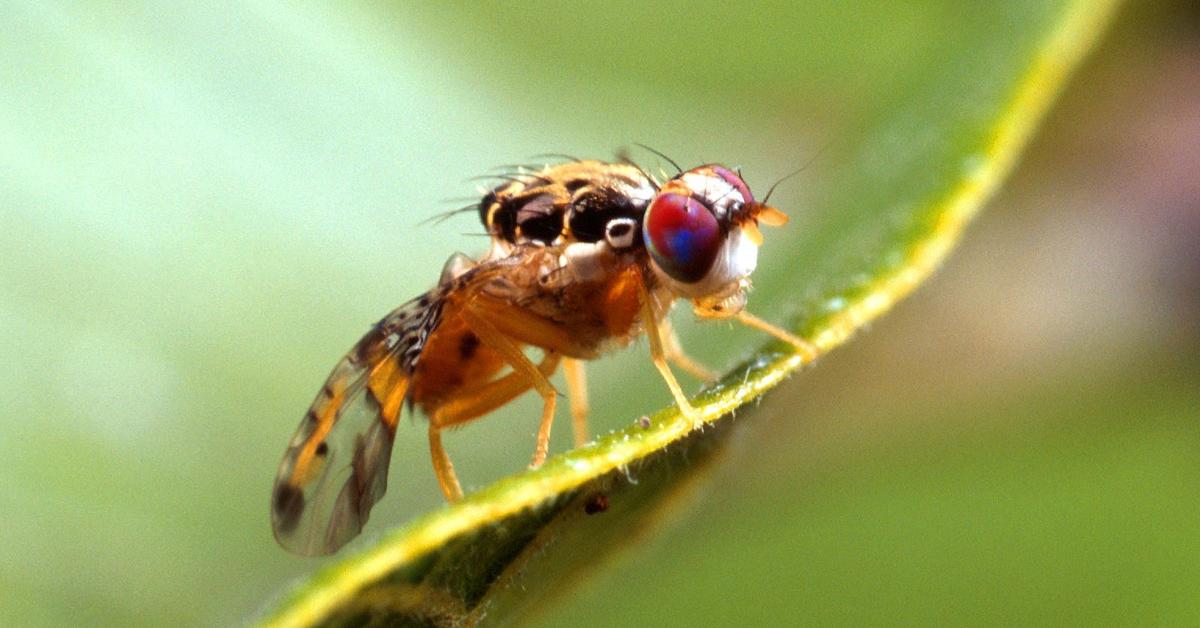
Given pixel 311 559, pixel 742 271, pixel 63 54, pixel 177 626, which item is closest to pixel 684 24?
pixel 742 271

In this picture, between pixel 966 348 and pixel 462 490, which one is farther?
pixel 966 348

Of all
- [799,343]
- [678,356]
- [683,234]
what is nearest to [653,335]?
[683,234]

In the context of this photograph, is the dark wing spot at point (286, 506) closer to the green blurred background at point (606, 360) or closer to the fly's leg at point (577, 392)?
the green blurred background at point (606, 360)

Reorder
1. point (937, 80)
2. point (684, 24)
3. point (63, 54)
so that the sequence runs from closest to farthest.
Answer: point (937, 80) < point (63, 54) < point (684, 24)

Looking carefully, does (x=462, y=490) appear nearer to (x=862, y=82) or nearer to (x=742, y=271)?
(x=742, y=271)

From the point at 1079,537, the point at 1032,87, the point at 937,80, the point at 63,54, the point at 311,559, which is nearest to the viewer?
the point at 1032,87

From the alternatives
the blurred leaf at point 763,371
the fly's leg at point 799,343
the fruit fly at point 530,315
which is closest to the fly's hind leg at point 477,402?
the fruit fly at point 530,315

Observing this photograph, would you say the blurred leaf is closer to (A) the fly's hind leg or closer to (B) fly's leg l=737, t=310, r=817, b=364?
(B) fly's leg l=737, t=310, r=817, b=364
